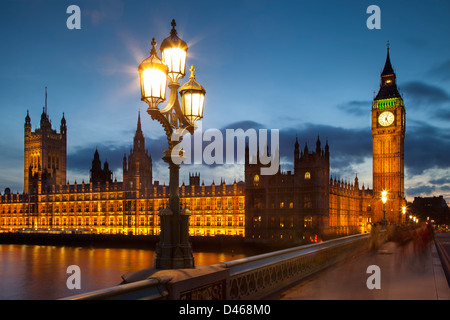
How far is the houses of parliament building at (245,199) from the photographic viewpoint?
234 ft

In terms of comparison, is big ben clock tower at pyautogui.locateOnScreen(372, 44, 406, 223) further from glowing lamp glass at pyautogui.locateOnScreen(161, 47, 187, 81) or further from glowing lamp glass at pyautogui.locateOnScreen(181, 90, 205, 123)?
glowing lamp glass at pyautogui.locateOnScreen(161, 47, 187, 81)

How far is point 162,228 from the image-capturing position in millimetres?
8258

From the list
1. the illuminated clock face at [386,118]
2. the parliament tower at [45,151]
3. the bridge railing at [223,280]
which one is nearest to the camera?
the bridge railing at [223,280]

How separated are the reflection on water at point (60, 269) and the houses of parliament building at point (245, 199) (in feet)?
37.2

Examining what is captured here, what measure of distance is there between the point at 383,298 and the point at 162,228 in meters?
5.59

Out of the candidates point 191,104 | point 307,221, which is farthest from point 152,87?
point 307,221

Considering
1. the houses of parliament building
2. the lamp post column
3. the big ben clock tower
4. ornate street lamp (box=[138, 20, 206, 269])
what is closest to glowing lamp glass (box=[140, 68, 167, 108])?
ornate street lamp (box=[138, 20, 206, 269])

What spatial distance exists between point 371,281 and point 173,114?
7822 mm

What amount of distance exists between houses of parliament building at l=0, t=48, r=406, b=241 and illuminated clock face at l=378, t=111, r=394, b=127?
25 centimetres

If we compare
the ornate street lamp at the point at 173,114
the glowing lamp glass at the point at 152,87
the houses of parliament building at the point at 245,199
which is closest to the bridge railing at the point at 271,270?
the ornate street lamp at the point at 173,114

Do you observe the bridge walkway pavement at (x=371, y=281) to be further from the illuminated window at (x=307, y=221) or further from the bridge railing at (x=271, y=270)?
the illuminated window at (x=307, y=221)

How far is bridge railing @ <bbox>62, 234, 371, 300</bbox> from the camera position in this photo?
6484 mm
